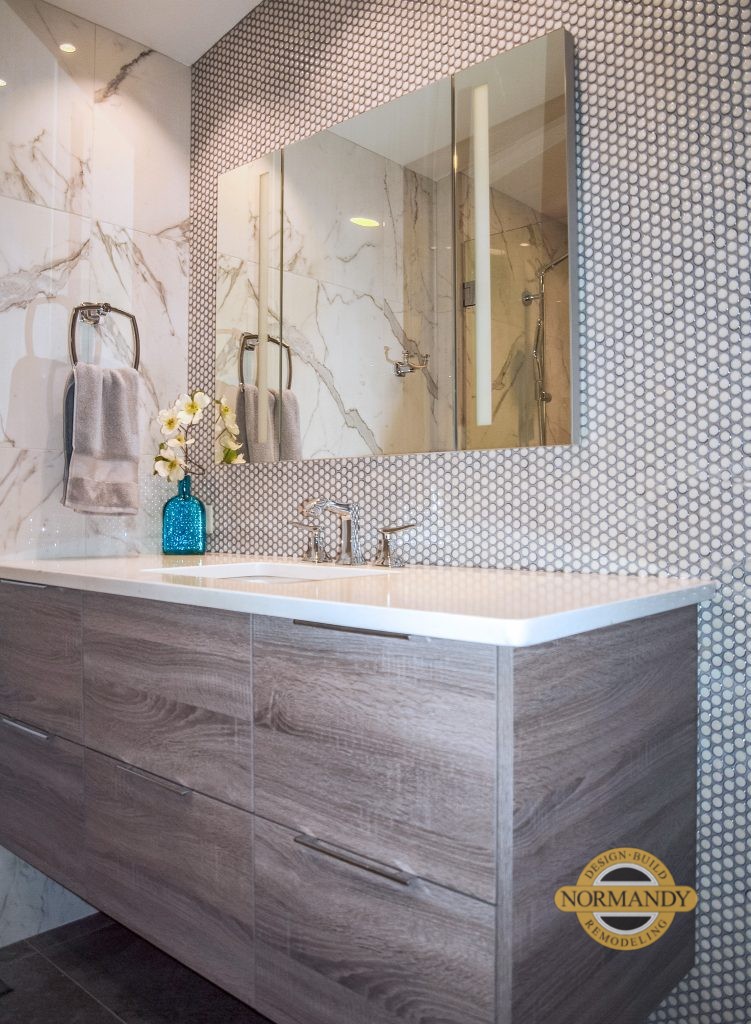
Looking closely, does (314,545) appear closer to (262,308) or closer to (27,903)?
(262,308)

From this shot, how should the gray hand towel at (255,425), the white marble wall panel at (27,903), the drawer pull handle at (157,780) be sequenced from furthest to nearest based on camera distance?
1. the gray hand towel at (255,425)
2. the white marble wall panel at (27,903)
3. the drawer pull handle at (157,780)

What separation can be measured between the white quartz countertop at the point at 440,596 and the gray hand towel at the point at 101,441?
1.16 ft

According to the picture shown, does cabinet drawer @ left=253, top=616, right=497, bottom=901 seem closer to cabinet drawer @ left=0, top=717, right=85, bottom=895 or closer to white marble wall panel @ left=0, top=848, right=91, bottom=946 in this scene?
cabinet drawer @ left=0, top=717, right=85, bottom=895

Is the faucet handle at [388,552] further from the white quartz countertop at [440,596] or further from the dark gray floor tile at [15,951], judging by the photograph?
the dark gray floor tile at [15,951]

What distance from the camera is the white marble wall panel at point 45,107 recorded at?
2.00 m

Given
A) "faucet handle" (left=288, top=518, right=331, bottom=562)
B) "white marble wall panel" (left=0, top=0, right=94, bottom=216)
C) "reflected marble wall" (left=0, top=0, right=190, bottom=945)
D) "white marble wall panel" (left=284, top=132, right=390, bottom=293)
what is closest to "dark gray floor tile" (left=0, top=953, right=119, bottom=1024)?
"reflected marble wall" (left=0, top=0, right=190, bottom=945)

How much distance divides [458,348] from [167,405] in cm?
105

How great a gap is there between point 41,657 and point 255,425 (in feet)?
2.63

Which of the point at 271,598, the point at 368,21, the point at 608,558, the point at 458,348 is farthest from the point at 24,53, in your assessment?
the point at 608,558

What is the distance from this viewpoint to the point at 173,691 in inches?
54.4

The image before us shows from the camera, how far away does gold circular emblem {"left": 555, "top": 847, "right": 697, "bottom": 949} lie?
104cm

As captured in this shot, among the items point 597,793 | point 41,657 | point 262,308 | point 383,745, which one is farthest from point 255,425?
point 597,793

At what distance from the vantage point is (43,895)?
2.01 meters

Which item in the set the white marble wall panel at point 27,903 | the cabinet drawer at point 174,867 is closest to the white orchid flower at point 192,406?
the cabinet drawer at point 174,867
